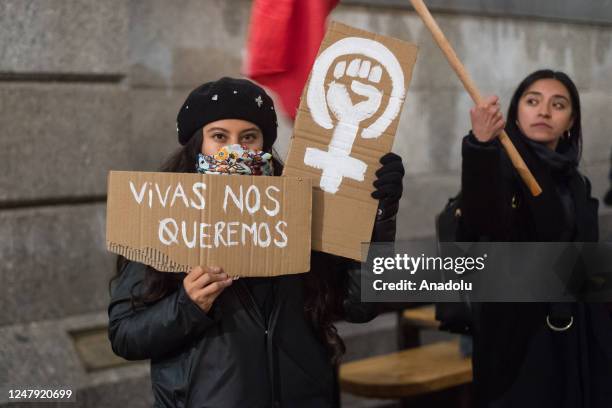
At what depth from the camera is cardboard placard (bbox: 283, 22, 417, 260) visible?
249 centimetres

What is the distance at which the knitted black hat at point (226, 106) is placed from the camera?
248 cm

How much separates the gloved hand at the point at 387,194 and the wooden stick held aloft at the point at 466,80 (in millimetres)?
434

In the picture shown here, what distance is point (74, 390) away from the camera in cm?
419

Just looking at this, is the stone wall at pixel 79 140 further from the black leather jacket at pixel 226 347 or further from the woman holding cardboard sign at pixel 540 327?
the black leather jacket at pixel 226 347

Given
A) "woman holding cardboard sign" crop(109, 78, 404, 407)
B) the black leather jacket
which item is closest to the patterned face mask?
"woman holding cardboard sign" crop(109, 78, 404, 407)

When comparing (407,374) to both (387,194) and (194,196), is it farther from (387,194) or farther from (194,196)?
(194,196)

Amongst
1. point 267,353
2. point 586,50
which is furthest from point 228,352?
point 586,50

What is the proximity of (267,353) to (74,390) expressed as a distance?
215 centimetres

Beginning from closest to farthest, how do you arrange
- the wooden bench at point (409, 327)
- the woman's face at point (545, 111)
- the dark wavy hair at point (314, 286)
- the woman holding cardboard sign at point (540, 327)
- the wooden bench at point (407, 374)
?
the dark wavy hair at point (314, 286) < the woman holding cardboard sign at point (540, 327) < the woman's face at point (545, 111) < the wooden bench at point (407, 374) < the wooden bench at point (409, 327)

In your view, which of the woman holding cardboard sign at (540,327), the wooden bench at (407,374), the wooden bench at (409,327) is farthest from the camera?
the wooden bench at (409,327)

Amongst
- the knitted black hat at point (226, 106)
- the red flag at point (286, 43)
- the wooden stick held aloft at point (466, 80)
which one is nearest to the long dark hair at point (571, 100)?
the wooden stick held aloft at point (466, 80)

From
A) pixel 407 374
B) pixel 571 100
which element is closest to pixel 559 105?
pixel 571 100

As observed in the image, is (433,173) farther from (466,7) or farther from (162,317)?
(162,317)

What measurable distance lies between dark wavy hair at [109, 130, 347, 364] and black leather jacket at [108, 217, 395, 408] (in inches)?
1.1
